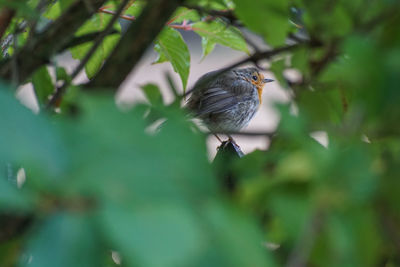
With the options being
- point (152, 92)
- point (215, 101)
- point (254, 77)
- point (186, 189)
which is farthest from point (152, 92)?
point (254, 77)

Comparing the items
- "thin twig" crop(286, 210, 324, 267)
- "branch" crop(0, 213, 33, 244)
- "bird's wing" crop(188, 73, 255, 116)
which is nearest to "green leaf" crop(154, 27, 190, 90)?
"branch" crop(0, 213, 33, 244)

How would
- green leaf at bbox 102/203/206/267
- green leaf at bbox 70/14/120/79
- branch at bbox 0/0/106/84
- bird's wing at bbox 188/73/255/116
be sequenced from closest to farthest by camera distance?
green leaf at bbox 102/203/206/267, branch at bbox 0/0/106/84, green leaf at bbox 70/14/120/79, bird's wing at bbox 188/73/255/116

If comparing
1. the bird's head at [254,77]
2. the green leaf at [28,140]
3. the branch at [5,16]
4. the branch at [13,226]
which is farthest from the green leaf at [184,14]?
the bird's head at [254,77]

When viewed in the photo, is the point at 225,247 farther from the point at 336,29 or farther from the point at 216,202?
the point at 336,29

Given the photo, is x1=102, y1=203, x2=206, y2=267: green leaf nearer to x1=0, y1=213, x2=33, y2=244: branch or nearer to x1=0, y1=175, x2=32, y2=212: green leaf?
x1=0, y1=175, x2=32, y2=212: green leaf

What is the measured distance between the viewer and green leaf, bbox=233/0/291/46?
1.46 ft

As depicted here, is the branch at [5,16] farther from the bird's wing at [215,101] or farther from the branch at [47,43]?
the bird's wing at [215,101]

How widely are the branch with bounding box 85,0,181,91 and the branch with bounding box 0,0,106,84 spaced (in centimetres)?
9

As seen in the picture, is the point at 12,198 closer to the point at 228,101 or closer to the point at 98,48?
the point at 98,48

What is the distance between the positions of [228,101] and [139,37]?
3042mm

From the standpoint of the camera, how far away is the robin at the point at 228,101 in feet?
11.0

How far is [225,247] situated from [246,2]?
0.82ft

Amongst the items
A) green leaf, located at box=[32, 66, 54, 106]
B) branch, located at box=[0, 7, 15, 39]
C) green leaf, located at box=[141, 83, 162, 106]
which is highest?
green leaf, located at box=[141, 83, 162, 106]

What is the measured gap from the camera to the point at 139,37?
1.74 ft
